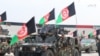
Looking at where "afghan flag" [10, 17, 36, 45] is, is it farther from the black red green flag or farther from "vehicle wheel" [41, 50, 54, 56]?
"vehicle wheel" [41, 50, 54, 56]

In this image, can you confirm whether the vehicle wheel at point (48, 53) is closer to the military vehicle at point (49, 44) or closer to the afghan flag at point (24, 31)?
the military vehicle at point (49, 44)

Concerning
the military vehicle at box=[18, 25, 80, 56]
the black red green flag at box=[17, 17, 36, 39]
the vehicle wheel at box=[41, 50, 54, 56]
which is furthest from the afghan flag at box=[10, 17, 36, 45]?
the vehicle wheel at box=[41, 50, 54, 56]

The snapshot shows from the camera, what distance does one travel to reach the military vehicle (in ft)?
66.8

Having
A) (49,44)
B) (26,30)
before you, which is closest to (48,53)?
(49,44)

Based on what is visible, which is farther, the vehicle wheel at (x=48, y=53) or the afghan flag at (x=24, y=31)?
the vehicle wheel at (x=48, y=53)

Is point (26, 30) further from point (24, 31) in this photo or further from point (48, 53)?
point (48, 53)

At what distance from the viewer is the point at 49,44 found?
2070cm

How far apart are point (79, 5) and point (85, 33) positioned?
540cm

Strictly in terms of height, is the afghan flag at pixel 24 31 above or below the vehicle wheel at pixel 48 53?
above

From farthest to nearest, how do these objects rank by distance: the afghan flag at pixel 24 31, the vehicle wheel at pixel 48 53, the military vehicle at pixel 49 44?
the military vehicle at pixel 49 44 → the vehicle wheel at pixel 48 53 → the afghan flag at pixel 24 31

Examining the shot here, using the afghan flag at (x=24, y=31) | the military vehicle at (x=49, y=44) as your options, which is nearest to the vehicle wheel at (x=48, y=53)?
the military vehicle at (x=49, y=44)

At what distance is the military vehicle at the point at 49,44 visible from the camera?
20.4 metres

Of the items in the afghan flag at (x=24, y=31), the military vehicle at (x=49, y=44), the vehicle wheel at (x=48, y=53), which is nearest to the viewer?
the afghan flag at (x=24, y=31)

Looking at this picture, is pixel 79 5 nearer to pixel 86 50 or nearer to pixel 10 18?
pixel 10 18
